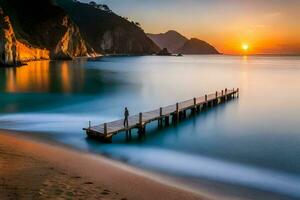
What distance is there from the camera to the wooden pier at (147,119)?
22781 mm

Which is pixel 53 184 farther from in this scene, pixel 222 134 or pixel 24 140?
pixel 222 134

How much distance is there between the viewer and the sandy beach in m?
12.6

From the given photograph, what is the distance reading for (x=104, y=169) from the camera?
1680 cm

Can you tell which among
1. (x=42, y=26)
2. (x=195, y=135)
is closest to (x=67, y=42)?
(x=42, y=26)

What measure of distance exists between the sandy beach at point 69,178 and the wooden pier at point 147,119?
3.35 m

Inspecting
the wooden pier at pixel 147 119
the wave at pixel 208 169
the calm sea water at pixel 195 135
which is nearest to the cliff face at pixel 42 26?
the calm sea water at pixel 195 135

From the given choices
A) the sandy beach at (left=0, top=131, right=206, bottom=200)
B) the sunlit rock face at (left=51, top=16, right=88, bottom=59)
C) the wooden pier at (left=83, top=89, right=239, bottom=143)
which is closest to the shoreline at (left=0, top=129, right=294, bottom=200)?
the sandy beach at (left=0, top=131, right=206, bottom=200)

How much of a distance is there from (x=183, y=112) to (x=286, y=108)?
15.3 m

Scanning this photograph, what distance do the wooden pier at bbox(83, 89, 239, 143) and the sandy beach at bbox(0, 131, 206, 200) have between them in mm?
3351

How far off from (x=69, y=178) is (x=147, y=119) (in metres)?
12.7

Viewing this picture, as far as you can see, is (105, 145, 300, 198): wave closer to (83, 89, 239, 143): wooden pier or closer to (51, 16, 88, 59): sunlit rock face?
(83, 89, 239, 143): wooden pier

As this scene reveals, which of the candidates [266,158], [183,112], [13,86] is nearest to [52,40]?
[13,86]

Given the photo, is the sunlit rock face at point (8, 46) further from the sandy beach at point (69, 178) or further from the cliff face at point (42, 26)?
the sandy beach at point (69, 178)

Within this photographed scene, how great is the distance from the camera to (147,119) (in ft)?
87.3
